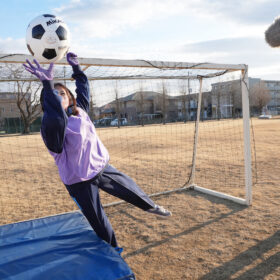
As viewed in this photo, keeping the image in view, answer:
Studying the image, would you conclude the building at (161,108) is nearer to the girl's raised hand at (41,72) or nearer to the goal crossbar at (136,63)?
the goal crossbar at (136,63)

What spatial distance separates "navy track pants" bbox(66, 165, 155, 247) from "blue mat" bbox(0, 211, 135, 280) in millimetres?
276

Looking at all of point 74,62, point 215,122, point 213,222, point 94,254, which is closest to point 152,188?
point 213,222

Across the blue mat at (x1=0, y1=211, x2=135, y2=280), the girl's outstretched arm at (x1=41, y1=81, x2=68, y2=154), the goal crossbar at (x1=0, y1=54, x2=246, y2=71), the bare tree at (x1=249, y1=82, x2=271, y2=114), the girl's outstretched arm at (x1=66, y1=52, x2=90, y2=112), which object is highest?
the bare tree at (x1=249, y1=82, x2=271, y2=114)

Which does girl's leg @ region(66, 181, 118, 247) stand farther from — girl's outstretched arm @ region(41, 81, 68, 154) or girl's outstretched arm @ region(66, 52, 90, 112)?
girl's outstretched arm @ region(66, 52, 90, 112)

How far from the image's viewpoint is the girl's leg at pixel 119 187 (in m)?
2.56

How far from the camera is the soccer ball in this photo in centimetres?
270

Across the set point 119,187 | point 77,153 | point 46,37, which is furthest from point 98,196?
point 46,37

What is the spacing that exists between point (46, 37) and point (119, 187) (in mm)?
1740

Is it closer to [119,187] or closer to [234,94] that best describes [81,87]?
[119,187]

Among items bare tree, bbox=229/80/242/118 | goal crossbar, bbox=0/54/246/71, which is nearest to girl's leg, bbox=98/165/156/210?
goal crossbar, bbox=0/54/246/71

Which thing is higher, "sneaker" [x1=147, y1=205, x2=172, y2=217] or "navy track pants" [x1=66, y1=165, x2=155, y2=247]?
"navy track pants" [x1=66, y1=165, x2=155, y2=247]

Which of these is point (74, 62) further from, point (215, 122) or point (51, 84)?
point (215, 122)

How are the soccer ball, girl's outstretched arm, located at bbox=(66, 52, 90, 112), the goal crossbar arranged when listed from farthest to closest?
the goal crossbar
girl's outstretched arm, located at bbox=(66, 52, 90, 112)
the soccer ball

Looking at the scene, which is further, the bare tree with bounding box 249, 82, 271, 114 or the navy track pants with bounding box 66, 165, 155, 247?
the bare tree with bounding box 249, 82, 271, 114
